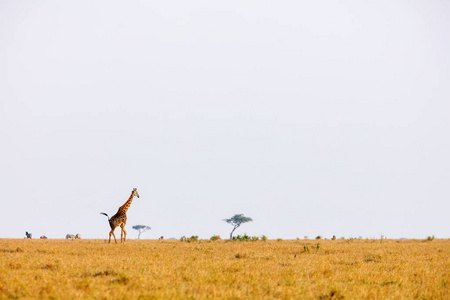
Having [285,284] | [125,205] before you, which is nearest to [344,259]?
[285,284]

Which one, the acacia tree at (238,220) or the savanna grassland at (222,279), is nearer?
the savanna grassland at (222,279)

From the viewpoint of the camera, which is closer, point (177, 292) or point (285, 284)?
point (177, 292)

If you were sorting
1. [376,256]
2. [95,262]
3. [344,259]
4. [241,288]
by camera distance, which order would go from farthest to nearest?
[376,256], [344,259], [95,262], [241,288]

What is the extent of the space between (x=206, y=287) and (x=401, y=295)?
407cm

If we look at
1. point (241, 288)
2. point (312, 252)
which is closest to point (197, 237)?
point (312, 252)

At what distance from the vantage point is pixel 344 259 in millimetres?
16922

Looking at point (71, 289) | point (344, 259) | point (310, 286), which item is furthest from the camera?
point (344, 259)

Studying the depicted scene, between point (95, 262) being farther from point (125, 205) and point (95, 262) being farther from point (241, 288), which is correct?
point (125, 205)

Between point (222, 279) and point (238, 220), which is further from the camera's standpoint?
point (238, 220)

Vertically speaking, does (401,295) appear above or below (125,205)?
below

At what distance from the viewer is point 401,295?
33.9ft

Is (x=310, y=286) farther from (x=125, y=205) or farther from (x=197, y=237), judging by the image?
(x=197, y=237)

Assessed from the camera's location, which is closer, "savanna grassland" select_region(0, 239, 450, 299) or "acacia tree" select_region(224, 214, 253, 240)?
"savanna grassland" select_region(0, 239, 450, 299)

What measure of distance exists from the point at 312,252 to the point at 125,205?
35.1 ft
